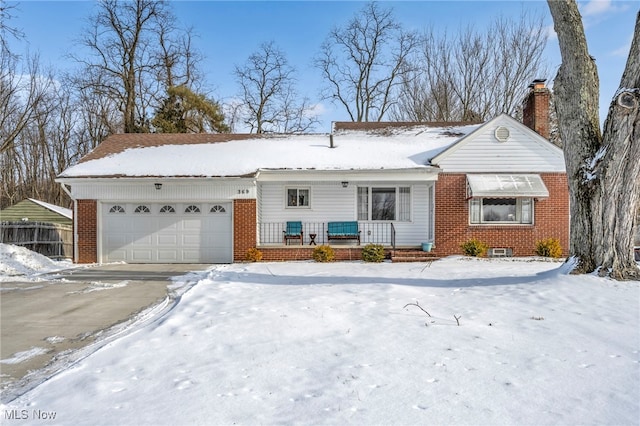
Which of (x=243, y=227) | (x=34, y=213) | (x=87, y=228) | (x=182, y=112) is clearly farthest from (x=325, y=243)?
(x=34, y=213)

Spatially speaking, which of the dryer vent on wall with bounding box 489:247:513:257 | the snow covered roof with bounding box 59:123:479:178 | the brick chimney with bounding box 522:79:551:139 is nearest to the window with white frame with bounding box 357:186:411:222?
the snow covered roof with bounding box 59:123:479:178

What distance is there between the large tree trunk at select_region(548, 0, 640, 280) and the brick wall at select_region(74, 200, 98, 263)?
13626mm

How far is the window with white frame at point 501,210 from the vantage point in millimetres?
13391

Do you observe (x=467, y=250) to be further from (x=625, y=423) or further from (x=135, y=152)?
(x=135, y=152)

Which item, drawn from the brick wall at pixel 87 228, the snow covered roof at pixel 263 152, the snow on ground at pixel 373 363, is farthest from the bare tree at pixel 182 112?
the snow on ground at pixel 373 363

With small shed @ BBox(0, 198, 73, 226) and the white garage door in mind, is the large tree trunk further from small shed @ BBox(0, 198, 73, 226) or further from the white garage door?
small shed @ BBox(0, 198, 73, 226)

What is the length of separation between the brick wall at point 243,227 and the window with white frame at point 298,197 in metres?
1.64

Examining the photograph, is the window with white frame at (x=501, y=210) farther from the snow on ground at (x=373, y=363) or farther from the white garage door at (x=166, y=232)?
the white garage door at (x=166, y=232)

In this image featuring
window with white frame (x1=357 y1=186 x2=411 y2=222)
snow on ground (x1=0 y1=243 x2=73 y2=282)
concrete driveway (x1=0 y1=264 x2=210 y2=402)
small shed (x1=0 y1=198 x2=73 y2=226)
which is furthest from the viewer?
small shed (x1=0 y1=198 x2=73 y2=226)

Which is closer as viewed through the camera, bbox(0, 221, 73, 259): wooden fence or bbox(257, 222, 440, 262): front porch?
bbox(257, 222, 440, 262): front porch

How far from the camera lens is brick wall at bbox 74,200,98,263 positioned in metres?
12.8

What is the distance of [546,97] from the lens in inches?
579

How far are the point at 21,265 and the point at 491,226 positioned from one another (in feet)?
48.2

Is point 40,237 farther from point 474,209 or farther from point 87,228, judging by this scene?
point 474,209
